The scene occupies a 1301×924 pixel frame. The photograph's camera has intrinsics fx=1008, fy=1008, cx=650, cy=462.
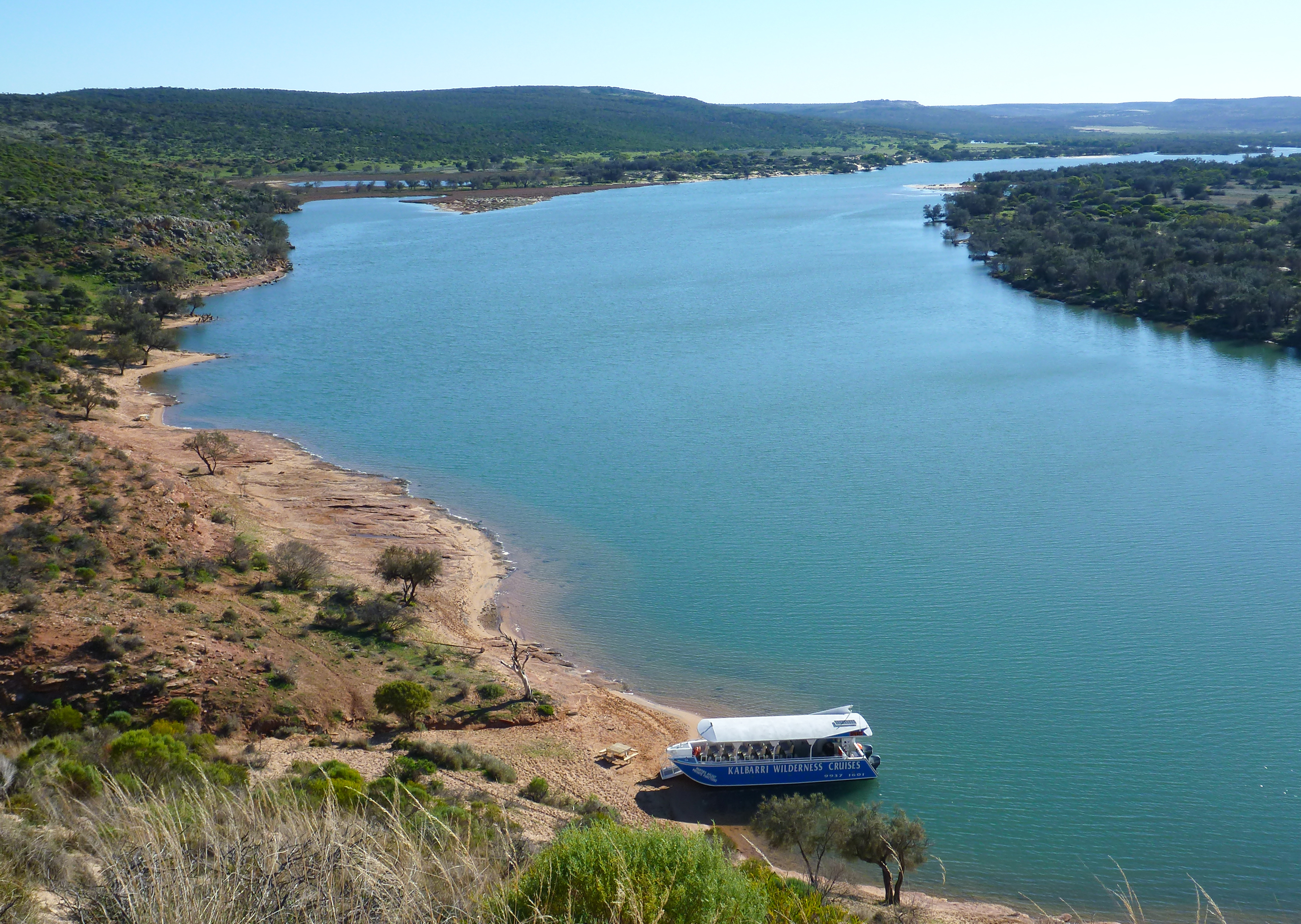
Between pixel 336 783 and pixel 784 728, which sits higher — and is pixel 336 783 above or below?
above

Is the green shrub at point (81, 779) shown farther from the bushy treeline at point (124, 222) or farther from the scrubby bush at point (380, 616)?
the bushy treeline at point (124, 222)

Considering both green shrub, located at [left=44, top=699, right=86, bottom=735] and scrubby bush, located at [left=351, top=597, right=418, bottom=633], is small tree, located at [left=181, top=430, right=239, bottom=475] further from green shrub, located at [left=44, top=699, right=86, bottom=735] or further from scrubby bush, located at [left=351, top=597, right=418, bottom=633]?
green shrub, located at [left=44, top=699, right=86, bottom=735]

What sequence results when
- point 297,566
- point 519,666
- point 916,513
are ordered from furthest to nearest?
point 916,513, point 297,566, point 519,666

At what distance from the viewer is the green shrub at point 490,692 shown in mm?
20328

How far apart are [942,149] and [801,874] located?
19617 centimetres

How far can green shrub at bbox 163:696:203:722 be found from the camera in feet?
56.4

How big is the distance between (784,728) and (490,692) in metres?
6.01

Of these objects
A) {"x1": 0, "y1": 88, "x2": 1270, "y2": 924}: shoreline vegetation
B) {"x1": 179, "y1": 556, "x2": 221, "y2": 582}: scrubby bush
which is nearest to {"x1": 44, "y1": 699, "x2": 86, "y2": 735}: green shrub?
{"x1": 0, "y1": 88, "x2": 1270, "y2": 924}: shoreline vegetation

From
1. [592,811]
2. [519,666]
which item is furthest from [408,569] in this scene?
[592,811]

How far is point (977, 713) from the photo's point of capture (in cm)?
2067

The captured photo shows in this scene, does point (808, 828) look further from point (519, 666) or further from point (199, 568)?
point (199, 568)

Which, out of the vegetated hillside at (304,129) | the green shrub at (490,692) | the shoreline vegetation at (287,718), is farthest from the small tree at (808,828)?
the vegetated hillside at (304,129)

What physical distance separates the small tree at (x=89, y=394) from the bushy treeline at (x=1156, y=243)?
53.4 meters

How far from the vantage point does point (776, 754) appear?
59.9ft
